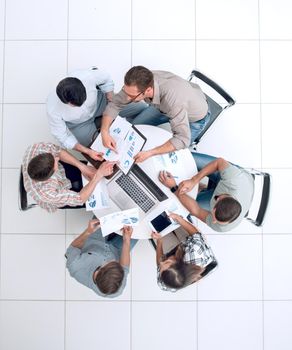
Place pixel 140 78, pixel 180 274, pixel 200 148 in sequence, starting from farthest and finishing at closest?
1. pixel 200 148
2. pixel 180 274
3. pixel 140 78

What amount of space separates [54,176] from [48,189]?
0.11 meters

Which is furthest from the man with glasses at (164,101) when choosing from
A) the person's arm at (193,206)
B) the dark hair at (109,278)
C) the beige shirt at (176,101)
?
the dark hair at (109,278)

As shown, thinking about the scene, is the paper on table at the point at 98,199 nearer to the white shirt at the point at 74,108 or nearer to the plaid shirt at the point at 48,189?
the plaid shirt at the point at 48,189

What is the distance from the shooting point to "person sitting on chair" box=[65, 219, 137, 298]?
7.47ft

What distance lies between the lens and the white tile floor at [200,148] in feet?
10.3

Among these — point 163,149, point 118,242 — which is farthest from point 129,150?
point 118,242

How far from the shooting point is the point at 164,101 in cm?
235

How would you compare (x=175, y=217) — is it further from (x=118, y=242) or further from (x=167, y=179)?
(x=118, y=242)

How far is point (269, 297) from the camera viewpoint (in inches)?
124

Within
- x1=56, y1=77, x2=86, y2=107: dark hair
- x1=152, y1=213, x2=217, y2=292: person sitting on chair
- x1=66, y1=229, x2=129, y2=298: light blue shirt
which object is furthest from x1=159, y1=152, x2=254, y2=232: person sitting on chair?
x1=56, y1=77, x2=86, y2=107: dark hair

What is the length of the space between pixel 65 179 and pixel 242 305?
173 centimetres

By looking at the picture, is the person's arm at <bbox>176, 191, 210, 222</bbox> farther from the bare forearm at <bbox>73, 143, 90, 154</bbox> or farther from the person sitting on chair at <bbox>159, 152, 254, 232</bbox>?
the bare forearm at <bbox>73, 143, 90, 154</bbox>

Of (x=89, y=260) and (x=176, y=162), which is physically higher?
(x=176, y=162)
